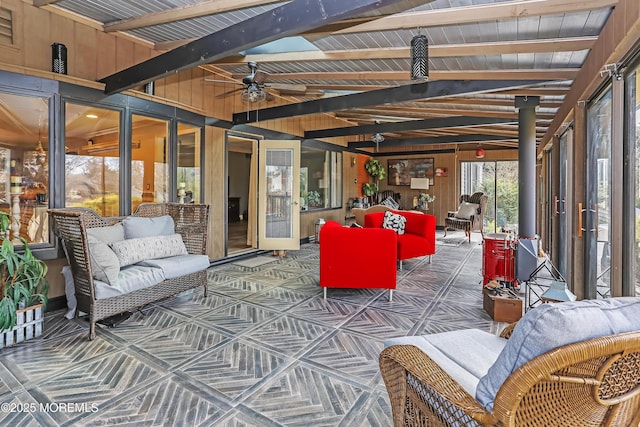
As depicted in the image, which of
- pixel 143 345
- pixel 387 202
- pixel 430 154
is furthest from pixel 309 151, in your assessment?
pixel 143 345

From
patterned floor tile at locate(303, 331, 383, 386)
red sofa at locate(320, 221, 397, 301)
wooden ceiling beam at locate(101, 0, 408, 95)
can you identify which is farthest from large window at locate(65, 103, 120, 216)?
patterned floor tile at locate(303, 331, 383, 386)

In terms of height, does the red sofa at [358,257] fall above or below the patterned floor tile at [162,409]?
above

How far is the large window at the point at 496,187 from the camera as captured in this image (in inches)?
423

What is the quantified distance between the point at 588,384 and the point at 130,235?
411cm

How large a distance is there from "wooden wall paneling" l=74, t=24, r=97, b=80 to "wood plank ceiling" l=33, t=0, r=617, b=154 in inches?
7.4

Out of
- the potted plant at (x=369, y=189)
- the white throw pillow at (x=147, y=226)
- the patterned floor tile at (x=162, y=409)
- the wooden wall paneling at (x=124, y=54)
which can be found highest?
the wooden wall paneling at (x=124, y=54)

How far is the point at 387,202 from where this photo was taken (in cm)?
989

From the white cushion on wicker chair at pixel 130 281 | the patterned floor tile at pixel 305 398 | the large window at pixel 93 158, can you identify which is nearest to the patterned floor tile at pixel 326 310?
the patterned floor tile at pixel 305 398

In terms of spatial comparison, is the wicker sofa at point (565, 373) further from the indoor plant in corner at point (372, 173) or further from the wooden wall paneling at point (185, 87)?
→ the indoor plant in corner at point (372, 173)

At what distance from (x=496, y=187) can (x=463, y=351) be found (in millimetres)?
10764

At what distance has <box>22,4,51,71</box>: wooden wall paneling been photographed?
352 centimetres

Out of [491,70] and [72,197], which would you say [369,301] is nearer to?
→ [491,70]

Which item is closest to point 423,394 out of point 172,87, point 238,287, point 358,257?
point 358,257

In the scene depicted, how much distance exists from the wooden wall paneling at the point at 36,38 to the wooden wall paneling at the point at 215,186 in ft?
7.84
